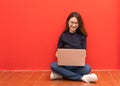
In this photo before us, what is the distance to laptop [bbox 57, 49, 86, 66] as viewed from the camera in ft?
7.72

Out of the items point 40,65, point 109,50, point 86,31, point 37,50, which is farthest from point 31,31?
point 109,50

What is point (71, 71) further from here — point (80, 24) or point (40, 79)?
point (80, 24)

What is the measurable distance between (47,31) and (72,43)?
34 cm

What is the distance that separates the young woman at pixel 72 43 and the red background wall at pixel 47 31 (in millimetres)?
111

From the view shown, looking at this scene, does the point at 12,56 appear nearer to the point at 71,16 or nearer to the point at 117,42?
the point at 71,16

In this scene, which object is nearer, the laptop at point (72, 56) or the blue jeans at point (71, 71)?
the laptop at point (72, 56)

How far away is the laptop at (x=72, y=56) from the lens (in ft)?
7.72

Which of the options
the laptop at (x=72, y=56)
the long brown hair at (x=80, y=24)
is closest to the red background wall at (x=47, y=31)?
the long brown hair at (x=80, y=24)

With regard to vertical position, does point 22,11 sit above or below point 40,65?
above

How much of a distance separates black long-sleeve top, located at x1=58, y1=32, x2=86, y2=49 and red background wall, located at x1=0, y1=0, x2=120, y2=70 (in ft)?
0.40

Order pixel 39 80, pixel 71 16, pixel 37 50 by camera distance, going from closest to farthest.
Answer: pixel 39 80, pixel 71 16, pixel 37 50

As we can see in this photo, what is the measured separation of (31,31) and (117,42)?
98 centimetres

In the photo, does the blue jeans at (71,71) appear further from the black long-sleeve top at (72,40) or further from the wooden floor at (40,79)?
the black long-sleeve top at (72,40)

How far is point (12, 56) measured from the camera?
289 centimetres
